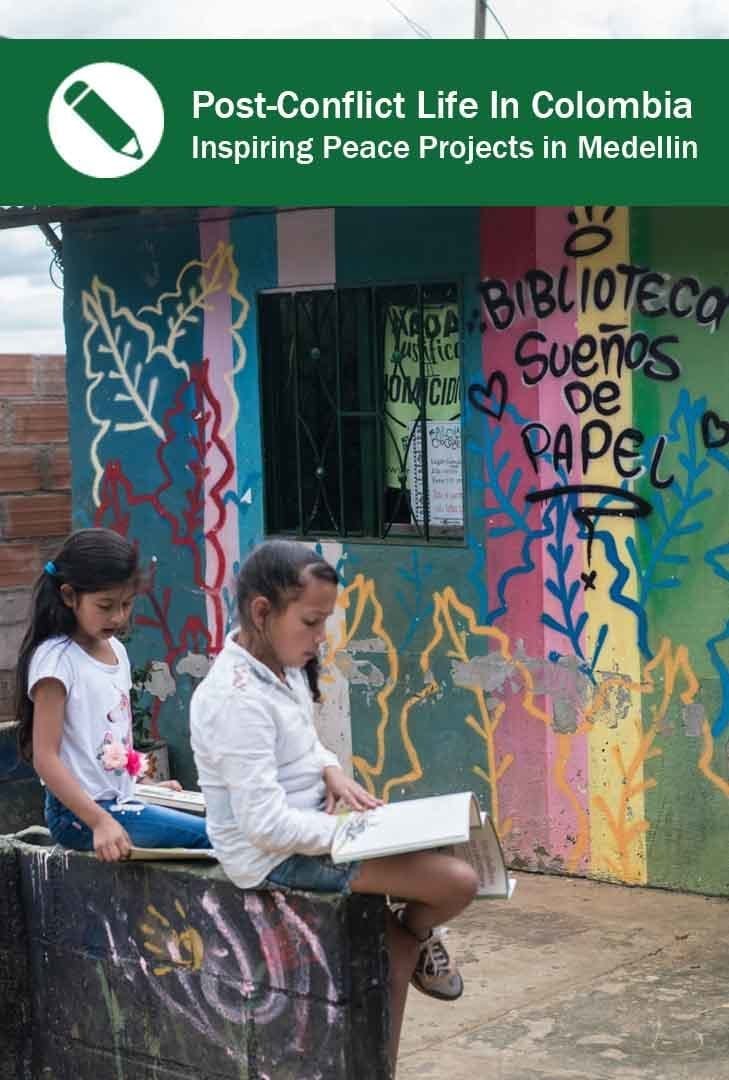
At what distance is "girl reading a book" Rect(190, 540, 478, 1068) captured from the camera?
3787mm

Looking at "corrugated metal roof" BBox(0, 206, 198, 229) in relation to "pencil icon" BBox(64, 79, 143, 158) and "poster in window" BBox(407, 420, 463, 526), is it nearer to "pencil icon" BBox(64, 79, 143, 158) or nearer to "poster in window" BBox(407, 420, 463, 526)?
"pencil icon" BBox(64, 79, 143, 158)

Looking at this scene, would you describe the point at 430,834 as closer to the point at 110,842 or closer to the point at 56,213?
the point at 110,842

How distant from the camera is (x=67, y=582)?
4.42 metres

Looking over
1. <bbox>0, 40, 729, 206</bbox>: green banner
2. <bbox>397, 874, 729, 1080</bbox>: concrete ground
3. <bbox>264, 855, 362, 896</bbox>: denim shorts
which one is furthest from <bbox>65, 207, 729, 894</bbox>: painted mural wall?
<bbox>264, 855, 362, 896</bbox>: denim shorts

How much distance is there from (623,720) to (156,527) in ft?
8.25

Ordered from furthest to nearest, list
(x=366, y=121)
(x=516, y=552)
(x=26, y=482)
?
(x=26, y=482) → (x=516, y=552) → (x=366, y=121)

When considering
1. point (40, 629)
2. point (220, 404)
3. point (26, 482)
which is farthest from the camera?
point (26, 482)

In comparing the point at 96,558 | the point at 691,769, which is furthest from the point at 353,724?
the point at 96,558

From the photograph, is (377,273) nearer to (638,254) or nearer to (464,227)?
(464,227)

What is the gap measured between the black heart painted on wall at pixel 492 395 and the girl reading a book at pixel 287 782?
3080mm

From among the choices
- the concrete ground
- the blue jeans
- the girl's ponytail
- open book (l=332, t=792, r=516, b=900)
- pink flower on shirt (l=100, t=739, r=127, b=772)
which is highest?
the girl's ponytail

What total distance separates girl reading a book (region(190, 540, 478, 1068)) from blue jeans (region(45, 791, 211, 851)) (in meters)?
0.39

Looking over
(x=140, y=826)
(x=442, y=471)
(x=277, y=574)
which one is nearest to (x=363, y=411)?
(x=442, y=471)

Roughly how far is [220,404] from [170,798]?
3.52m
